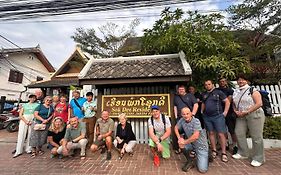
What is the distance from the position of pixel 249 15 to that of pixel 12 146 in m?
10.5

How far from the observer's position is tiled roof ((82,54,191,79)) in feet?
16.2

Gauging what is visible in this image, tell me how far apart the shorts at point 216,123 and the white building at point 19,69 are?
16.8 metres

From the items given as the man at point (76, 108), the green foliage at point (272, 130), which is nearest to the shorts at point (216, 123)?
the green foliage at point (272, 130)

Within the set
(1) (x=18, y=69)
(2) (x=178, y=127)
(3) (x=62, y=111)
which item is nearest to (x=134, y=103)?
(2) (x=178, y=127)

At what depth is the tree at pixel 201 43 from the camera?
524cm

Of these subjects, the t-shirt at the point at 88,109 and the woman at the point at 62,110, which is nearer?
the woman at the point at 62,110

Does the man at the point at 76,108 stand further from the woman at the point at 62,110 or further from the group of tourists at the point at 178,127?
the woman at the point at 62,110

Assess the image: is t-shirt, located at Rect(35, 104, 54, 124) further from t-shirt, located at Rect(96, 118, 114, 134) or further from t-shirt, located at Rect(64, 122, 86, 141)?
Result: t-shirt, located at Rect(96, 118, 114, 134)

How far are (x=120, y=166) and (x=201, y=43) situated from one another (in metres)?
4.17

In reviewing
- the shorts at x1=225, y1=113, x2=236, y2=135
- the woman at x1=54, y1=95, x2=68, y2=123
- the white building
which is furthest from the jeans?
the white building

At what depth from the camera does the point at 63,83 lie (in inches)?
476

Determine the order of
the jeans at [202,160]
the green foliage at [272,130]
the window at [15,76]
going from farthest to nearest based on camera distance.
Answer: the window at [15,76] → the green foliage at [272,130] → the jeans at [202,160]

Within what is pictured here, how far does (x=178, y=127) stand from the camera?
13.0 feet

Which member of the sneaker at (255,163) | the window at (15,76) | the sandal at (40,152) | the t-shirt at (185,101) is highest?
the window at (15,76)
